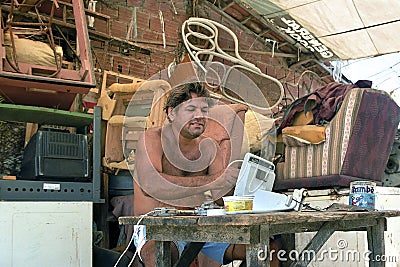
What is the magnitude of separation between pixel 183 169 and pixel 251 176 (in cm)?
50

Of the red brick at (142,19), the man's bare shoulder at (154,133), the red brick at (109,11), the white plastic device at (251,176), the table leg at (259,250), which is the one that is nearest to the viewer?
the table leg at (259,250)

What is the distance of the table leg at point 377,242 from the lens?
7.26ft

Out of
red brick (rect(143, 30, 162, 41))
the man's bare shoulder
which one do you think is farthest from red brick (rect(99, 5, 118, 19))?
the man's bare shoulder

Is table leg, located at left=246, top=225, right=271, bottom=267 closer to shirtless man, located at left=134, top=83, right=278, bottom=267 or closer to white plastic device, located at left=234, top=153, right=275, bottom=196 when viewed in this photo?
white plastic device, located at left=234, top=153, right=275, bottom=196

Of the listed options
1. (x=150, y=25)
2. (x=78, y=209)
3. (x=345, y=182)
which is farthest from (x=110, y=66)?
(x=345, y=182)

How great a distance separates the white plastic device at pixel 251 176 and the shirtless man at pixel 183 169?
0.43 feet

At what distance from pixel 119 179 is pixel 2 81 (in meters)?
1.15

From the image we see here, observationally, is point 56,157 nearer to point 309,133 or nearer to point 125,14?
point 309,133

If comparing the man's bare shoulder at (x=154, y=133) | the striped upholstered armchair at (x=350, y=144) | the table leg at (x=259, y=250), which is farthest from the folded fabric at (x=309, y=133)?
the table leg at (x=259, y=250)

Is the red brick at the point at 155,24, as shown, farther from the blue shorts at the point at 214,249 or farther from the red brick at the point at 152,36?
the blue shorts at the point at 214,249

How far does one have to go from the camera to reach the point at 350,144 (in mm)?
3145

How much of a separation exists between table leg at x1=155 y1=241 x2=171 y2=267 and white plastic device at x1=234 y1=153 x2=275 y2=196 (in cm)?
46

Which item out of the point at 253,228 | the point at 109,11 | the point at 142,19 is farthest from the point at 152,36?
the point at 253,228

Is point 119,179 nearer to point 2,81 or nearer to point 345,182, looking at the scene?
point 2,81
